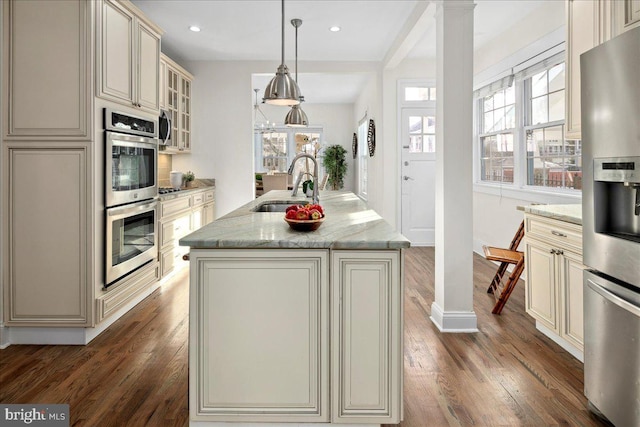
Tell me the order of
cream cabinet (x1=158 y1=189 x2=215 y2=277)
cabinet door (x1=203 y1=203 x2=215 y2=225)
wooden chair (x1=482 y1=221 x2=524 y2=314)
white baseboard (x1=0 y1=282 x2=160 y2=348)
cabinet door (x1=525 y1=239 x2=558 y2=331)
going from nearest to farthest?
cabinet door (x1=525 y1=239 x2=558 y2=331), white baseboard (x1=0 y1=282 x2=160 y2=348), wooden chair (x1=482 y1=221 x2=524 y2=314), cream cabinet (x1=158 y1=189 x2=215 y2=277), cabinet door (x1=203 y1=203 x2=215 y2=225)

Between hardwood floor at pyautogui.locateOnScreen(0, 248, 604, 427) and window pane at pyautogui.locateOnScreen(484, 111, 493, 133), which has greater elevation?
window pane at pyautogui.locateOnScreen(484, 111, 493, 133)

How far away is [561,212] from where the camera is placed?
2645mm

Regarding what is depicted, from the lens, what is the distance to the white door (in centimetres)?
618

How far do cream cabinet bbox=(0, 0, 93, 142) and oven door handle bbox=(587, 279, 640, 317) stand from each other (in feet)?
9.51

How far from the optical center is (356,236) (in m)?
1.80

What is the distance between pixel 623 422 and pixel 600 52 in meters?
1.47

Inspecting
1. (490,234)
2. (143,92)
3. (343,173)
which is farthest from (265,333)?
(343,173)

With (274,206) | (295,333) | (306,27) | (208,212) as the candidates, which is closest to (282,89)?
(274,206)

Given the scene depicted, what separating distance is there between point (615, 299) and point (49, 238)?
3.08 m

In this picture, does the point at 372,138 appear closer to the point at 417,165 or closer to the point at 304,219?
the point at 417,165

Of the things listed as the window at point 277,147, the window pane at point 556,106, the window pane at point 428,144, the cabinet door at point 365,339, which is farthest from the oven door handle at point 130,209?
the window at point 277,147

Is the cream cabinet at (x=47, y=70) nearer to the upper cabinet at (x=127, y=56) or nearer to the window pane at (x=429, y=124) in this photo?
the upper cabinet at (x=127, y=56)

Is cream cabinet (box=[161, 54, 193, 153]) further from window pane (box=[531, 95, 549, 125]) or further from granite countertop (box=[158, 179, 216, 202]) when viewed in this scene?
window pane (box=[531, 95, 549, 125])

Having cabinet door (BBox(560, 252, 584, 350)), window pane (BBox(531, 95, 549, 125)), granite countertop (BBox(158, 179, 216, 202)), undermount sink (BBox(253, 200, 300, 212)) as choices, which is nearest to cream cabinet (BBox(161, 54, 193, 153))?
granite countertop (BBox(158, 179, 216, 202))
